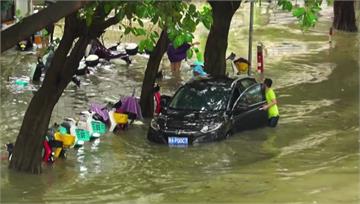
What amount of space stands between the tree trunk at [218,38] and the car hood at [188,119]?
17.5 feet

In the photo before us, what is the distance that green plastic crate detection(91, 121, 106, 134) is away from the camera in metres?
15.3

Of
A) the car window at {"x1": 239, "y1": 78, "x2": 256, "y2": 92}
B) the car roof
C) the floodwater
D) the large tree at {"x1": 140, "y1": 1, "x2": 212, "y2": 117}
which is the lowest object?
the floodwater

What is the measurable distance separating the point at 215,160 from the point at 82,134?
3.22 m

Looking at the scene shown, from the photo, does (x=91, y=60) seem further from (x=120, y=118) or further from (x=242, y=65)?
(x=120, y=118)

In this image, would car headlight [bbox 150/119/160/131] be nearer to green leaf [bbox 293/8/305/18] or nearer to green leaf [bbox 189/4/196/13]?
green leaf [bbox 189/4/196/13]

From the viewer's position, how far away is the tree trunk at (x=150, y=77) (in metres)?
17.4

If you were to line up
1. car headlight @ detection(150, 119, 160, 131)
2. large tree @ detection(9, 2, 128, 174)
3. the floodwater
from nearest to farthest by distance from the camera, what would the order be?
the floodwater
large tree @ detection(9, 2, 128, 174)
car headlight @ detection(150, 119, 160, 131)

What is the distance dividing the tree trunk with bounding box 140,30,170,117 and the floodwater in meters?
1.12

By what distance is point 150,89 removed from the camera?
58.0 ft

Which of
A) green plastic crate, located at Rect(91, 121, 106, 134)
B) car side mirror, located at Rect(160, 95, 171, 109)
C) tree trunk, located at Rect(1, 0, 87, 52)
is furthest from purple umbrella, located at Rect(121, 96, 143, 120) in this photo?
tree trunk, located at Rect(1, 0, 87, 52)

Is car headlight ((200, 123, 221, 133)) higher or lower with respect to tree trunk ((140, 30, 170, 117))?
lower

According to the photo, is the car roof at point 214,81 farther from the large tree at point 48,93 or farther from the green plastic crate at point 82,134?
the large tree at point 48,93

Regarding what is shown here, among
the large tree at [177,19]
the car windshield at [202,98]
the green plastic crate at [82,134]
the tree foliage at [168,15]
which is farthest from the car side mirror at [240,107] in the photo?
the tree foliage at [168,15]

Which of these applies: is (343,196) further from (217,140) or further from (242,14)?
(242,14)
